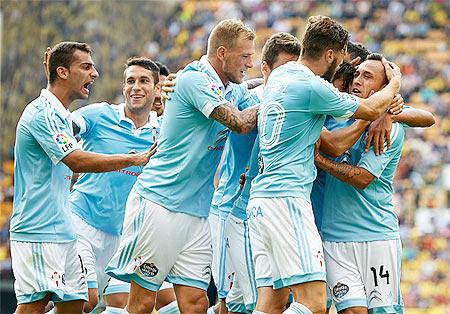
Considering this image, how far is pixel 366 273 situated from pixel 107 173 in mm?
2450

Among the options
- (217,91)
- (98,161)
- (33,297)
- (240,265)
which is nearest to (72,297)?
(33,297)

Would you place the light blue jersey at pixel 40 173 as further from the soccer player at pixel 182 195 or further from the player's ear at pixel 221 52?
the player's ear at pixel 221 52

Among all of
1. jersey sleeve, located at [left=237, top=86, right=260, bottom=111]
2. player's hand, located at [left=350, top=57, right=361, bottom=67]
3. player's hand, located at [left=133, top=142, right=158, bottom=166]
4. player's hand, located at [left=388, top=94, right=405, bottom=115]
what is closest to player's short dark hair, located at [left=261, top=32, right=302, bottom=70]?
jersey sleeve, located at [left=237, top=86, right=260, bottom=111]

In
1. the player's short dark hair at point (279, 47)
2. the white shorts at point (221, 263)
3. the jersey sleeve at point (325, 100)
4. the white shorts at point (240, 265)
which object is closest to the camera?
the jersey sleeve at point (325, 100)

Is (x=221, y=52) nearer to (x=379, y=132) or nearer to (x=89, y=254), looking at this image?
(x=379, y=132)

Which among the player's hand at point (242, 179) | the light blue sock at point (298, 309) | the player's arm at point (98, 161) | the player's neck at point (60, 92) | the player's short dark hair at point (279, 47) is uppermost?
the player's short dark hair at point (279, 47)

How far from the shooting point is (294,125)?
644 cm

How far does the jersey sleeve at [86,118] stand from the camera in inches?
328

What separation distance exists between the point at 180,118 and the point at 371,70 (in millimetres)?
1344

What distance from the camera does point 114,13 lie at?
82.1 feet

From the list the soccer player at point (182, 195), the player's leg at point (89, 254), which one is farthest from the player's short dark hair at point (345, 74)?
the player's leg at point (89, 254)

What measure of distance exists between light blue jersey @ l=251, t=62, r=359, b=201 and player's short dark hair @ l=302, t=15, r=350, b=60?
0.49 feet

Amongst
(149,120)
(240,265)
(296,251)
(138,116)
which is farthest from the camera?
(149,120)

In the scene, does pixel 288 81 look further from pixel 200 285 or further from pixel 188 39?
pixel 188 39
